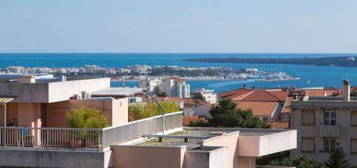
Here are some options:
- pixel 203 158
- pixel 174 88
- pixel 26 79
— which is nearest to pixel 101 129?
pixel 203 158

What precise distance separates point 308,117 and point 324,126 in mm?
1112

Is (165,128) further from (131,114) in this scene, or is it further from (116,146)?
(116,146)

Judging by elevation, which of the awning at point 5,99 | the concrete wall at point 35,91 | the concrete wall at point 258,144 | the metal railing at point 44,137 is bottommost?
the concrete wall at point 258,144

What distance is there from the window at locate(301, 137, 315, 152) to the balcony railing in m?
32.1

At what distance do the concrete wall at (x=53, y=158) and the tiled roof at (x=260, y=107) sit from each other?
64.9m

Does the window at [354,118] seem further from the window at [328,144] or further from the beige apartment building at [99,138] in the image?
the beige apartment building at [99,138]

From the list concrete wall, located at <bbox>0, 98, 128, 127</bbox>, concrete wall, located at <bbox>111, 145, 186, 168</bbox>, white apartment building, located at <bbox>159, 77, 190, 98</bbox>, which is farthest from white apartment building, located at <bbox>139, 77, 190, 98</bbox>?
concrete wall, located at <bbox>111, 145, 186, 168</bbox>

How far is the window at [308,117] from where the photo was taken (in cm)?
4761

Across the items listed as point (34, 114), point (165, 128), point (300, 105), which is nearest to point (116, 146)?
point (34, 114)

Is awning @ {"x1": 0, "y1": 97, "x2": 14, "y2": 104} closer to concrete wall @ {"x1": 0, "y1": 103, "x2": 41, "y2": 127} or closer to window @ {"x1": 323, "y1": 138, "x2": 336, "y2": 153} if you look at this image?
concrete wall @ {"x1": 0, "y1": 103, "x2": 41, "y2": 127}

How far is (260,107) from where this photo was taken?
3324 inches

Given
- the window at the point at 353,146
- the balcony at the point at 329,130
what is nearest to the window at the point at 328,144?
the balcony at the point at 329,130

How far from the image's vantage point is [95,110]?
1773cm

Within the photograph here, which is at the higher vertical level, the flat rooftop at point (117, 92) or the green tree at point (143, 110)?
the flat rooftop at point (117, 92)
